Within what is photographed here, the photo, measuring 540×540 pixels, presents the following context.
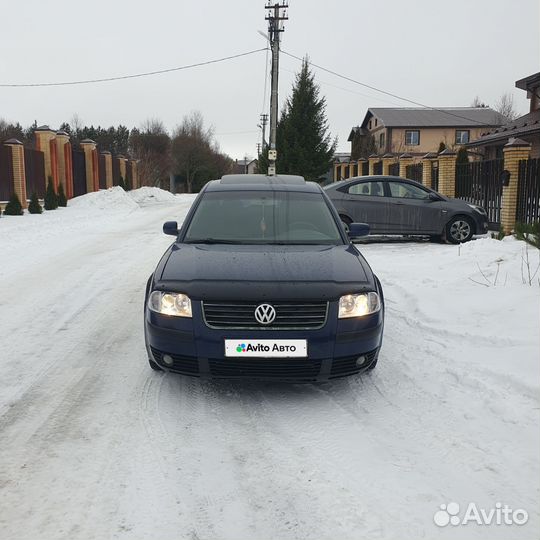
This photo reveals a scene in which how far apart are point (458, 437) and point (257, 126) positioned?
73141mm

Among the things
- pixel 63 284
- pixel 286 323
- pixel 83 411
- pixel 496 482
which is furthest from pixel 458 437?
pixel 63 284

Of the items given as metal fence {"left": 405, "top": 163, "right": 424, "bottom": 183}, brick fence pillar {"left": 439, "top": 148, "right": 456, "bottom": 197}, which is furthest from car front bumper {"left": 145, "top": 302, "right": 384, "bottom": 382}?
metal fence {"left": 405, "top": 163, "right": 424, "bottom": 183}

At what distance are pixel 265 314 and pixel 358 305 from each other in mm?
699

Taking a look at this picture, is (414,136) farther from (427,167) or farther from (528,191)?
(528,191)

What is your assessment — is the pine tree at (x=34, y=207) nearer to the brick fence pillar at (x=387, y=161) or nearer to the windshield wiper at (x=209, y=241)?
the brick fence pillar at (x=387, y=161)

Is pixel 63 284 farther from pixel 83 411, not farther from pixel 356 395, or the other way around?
pixel 356 395

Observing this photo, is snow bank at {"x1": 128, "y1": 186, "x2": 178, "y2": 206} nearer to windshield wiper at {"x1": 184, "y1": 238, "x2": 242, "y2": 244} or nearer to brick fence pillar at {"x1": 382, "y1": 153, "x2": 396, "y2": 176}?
brick fence pillar at {"x1": 382, "y1": 153, "x2": 396, "y2": 176}

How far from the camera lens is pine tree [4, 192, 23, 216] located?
70.1 ft

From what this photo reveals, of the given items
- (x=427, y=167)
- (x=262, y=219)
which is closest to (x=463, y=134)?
(x=427, y=167)

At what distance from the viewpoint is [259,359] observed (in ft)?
11.7

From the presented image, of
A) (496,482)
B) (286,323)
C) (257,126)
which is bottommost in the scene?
(496,482)

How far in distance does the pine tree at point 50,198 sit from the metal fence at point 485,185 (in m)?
17.9

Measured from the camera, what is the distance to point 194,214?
5168 millimetres

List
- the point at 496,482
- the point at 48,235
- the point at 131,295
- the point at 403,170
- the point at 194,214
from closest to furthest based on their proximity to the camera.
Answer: the point at 496,482
the point at 194,214
the point at 131,295
the point at 48,235
the point at 403,170
